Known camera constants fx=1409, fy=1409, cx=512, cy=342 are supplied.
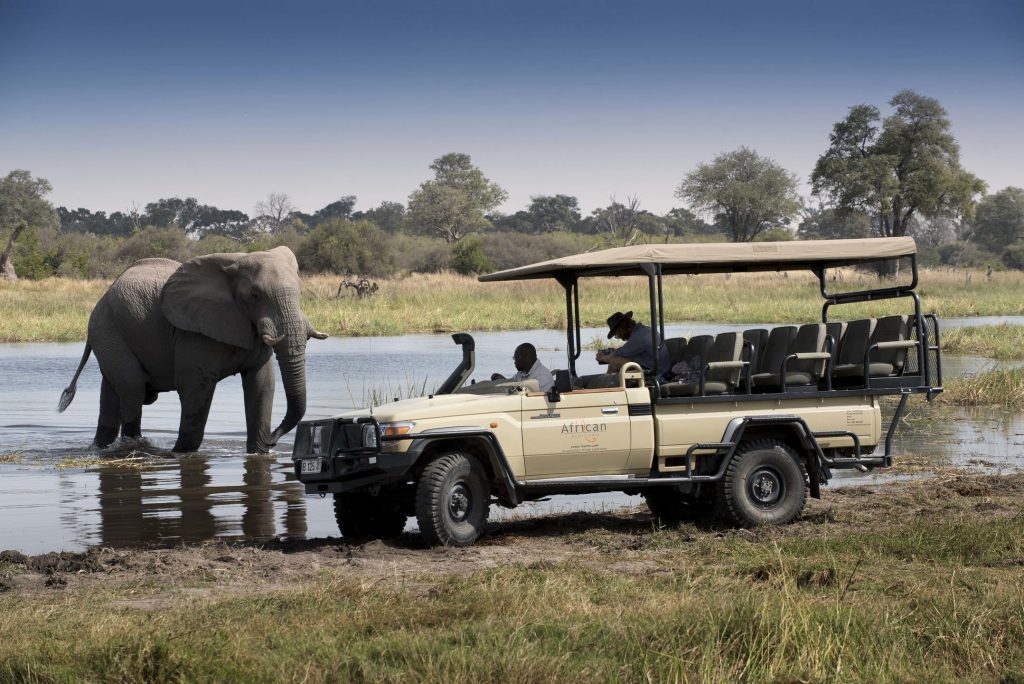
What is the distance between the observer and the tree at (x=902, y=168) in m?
69.9

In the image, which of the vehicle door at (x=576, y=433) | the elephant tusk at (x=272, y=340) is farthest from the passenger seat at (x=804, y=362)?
the elephant tusk at (x=272, y=340)

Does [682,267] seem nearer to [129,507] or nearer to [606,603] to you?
[606,603]

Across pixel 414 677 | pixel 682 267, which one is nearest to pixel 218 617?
pixel 414 677

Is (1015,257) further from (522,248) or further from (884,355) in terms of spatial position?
(884,355)

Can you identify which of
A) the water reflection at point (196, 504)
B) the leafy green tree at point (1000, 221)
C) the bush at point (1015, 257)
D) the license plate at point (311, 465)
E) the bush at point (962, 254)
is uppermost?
the leafy green tree at point (1000, 221)

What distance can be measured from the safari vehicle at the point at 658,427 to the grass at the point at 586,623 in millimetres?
868

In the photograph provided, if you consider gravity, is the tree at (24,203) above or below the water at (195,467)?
above

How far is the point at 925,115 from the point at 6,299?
4721 cm

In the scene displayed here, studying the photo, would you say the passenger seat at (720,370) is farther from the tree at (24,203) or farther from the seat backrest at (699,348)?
the tree at (24,203)

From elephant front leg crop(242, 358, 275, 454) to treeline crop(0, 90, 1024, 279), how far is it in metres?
39.7

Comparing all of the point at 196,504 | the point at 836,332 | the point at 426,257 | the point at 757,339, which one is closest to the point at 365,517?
the point at 196,504

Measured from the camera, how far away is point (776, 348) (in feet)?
35.9

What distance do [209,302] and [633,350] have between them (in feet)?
24.0

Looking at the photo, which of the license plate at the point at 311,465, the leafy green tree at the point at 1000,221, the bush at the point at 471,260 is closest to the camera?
the license plate at the point at 311,465
